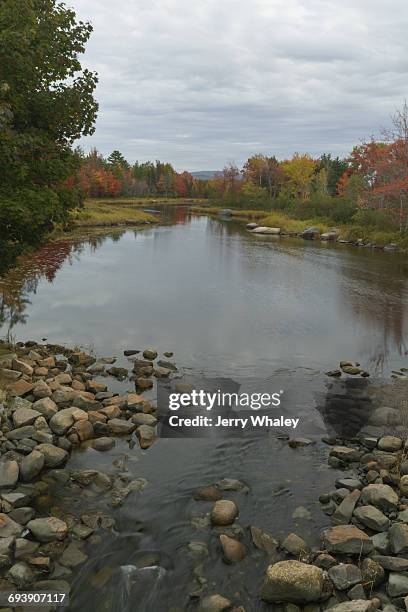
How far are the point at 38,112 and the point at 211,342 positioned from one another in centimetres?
1067

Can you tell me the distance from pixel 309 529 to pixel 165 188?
17726cm

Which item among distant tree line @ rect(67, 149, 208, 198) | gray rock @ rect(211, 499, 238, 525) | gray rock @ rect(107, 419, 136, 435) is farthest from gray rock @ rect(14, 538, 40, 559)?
distant tree line @ rect(67, 149, 208, 198)

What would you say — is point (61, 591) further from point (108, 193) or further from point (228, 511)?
A: point (108, 193)

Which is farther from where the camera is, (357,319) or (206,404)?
(357,319)

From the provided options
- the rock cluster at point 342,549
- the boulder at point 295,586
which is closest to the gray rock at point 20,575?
the rock cluster at point 342,549

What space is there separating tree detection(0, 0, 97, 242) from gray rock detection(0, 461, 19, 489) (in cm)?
602

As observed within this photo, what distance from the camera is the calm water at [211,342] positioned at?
8.48 m

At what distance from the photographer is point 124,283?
3322 cm

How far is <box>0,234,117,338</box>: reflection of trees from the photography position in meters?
23.5

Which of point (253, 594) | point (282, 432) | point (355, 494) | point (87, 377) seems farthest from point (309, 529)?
point (87, 377)

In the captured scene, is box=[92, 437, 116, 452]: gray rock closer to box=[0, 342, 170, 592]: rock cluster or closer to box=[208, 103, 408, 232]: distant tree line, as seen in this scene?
box=[0, 342, 170, 592]: rock cluster

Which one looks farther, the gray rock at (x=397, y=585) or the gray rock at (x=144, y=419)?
the gray rock at (x=144, y=419)

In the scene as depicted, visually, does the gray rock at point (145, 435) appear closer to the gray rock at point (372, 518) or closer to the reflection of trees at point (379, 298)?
the gray rock at point (372, 518)

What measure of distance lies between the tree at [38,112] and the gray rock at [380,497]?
10096mm
